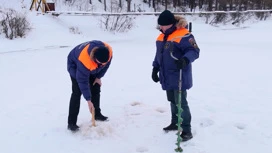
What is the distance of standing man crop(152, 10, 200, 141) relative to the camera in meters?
3.38

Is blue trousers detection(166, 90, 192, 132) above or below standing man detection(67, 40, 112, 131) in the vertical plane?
below

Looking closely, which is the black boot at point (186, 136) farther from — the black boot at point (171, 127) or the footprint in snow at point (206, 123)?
the footprint in snow at point (206, 123)

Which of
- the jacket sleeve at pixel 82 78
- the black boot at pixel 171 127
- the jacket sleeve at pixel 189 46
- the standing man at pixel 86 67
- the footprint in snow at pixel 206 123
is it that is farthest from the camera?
the footprint in snow at pixel 206 123

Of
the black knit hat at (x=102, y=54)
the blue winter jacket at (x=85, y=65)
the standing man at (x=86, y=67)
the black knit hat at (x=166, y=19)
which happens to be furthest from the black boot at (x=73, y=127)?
the black knit hat at (x=166, y=19)

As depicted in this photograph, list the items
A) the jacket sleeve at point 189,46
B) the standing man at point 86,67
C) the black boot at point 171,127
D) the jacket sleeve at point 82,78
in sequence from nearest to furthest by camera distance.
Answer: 1. the jacket sleeve at point 189,46
2. the standing man at point 86,67
3. the jacket sleeve at point 82,78
4. the black boot at point 171,127

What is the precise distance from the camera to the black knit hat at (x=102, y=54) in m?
3.40

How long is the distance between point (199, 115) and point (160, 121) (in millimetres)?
570

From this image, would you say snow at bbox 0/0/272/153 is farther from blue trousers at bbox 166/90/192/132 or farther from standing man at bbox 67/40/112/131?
standing man at bbox 67/40/112/131

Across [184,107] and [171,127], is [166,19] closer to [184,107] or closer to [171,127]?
[184,107]

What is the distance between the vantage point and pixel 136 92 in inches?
229

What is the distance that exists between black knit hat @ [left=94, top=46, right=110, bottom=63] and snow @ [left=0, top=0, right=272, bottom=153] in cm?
105

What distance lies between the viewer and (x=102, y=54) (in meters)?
3.40

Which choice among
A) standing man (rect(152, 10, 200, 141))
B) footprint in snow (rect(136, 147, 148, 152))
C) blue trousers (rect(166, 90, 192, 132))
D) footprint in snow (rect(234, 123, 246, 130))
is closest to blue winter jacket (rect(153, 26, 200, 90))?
standing man (rect(152, 10, 200, 141))

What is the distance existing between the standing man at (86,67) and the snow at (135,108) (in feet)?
1.30
